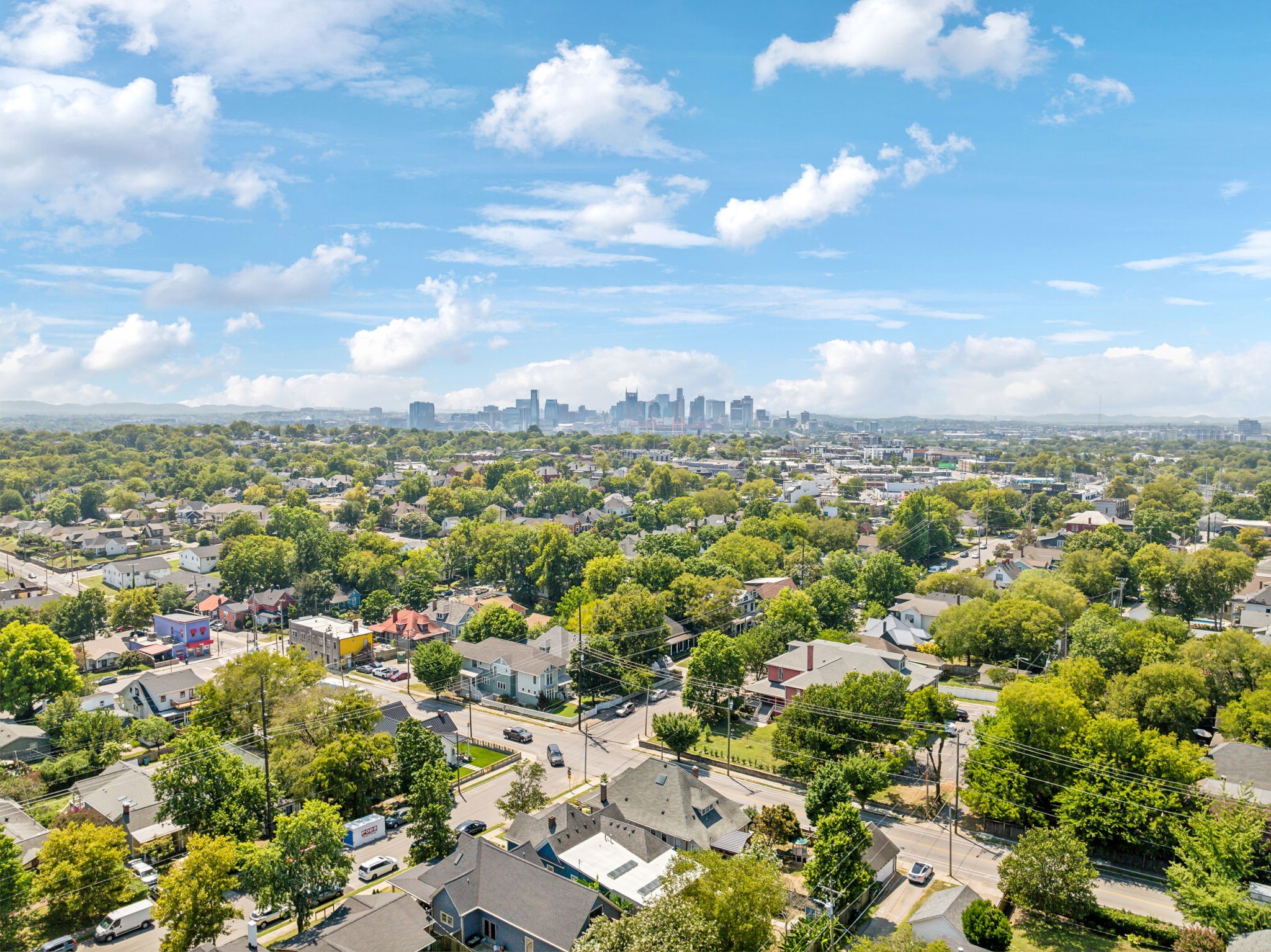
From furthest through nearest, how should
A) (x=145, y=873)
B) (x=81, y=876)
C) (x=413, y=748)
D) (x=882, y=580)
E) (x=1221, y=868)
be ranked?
(x=882, y=580) < (x=413, y=748) < (x=145, y=873) < (x=81, y=876) < (x=1221, y=868)

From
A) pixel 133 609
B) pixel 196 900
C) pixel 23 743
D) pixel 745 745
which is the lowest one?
pixel 745 745

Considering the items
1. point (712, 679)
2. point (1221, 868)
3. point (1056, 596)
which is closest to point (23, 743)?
point (712, 679)

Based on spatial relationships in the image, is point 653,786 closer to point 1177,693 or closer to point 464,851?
point 464,851

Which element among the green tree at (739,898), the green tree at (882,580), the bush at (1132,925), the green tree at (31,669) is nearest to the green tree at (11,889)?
the green tree at (739,898)

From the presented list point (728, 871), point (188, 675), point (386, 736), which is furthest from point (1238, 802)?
point (188, 675)

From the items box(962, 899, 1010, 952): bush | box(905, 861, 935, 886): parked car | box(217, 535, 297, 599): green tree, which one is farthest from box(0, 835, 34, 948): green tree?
box(217, 535, 297, 599): green tree

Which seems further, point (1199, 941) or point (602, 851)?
point (602, 851)

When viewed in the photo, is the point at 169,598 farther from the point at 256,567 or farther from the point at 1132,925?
the point at 1132,925

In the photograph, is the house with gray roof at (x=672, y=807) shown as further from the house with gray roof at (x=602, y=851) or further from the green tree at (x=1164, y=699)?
the green tree at (x=1164, y=699)
